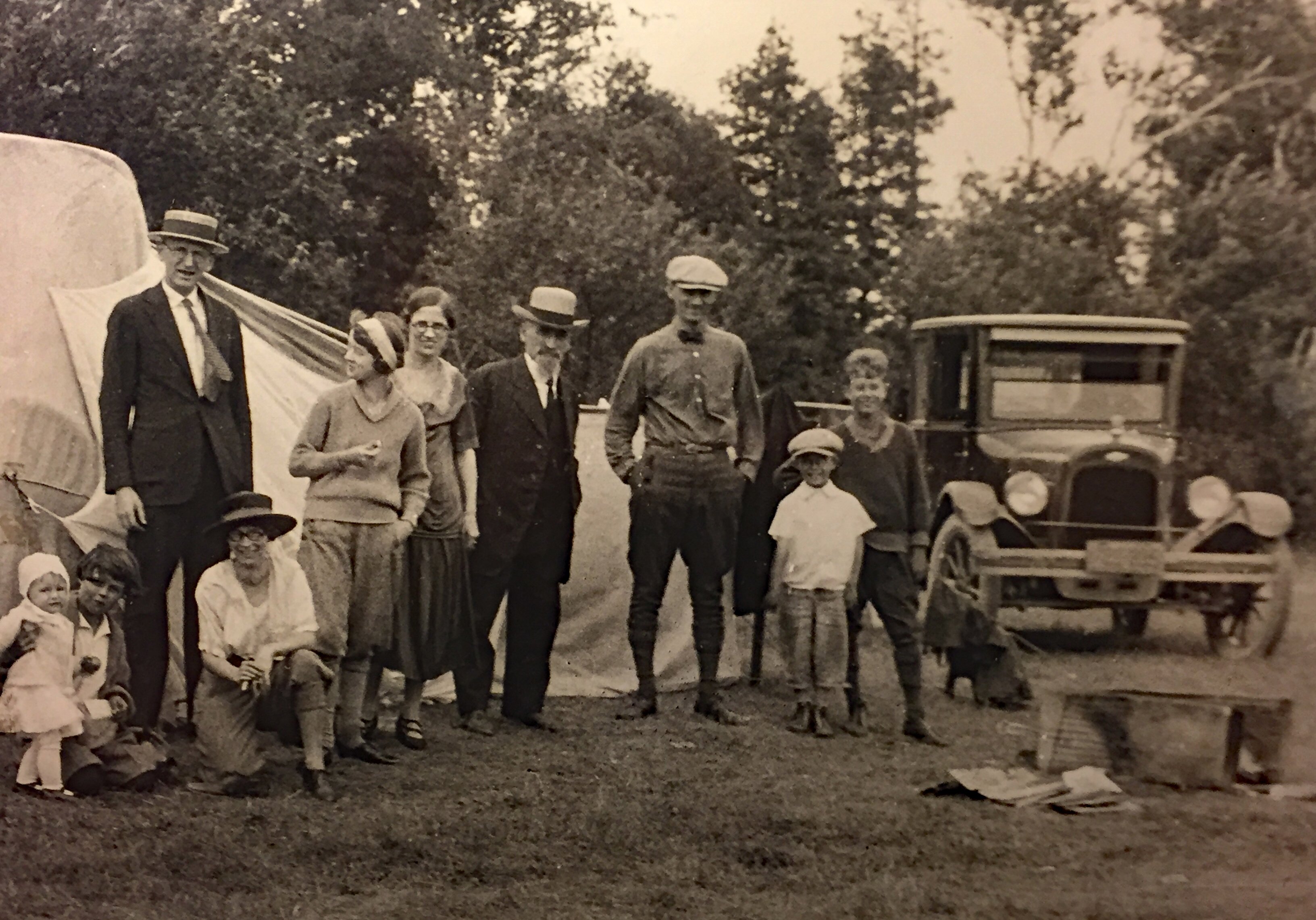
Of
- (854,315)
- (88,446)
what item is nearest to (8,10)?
(88,446)

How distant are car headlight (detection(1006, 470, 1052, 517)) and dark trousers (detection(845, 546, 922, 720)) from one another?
0.81 m

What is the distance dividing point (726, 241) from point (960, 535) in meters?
1.37

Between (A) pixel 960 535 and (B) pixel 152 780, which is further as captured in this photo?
(A) pixel 960 535

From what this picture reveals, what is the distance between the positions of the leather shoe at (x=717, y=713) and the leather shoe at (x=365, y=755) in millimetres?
1048

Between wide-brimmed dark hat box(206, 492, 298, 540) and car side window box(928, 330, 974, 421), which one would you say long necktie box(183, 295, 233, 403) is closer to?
wide-brimmed dark hat box(206, 492, 298, 540)

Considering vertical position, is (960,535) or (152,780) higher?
(960,535)

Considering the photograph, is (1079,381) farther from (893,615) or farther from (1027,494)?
(893,615)

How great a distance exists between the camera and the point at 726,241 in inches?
168

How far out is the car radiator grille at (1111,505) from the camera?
4.73m

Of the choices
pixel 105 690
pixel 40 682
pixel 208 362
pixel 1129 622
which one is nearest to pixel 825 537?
pixel 1129 622

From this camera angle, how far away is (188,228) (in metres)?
3.93

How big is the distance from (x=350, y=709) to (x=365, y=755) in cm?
14

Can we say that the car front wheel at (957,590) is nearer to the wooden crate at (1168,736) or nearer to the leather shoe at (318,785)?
the wooden crate at (1168,736)

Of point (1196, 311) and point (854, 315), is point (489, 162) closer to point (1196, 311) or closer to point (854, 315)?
point (854, 315)
